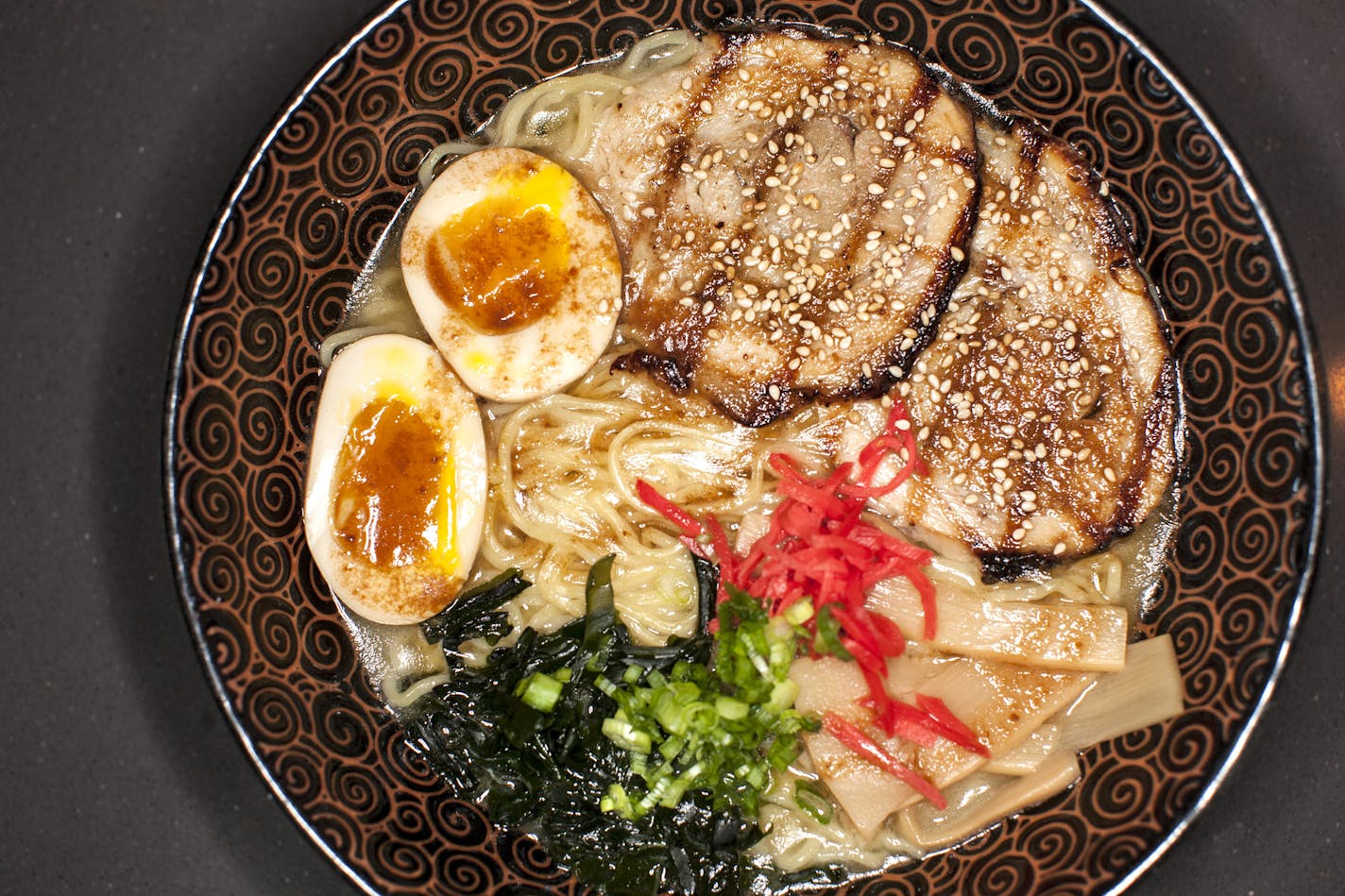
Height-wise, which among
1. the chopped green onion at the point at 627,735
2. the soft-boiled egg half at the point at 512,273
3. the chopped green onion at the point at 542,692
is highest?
the soft-boiled egg half at the point at 512,273

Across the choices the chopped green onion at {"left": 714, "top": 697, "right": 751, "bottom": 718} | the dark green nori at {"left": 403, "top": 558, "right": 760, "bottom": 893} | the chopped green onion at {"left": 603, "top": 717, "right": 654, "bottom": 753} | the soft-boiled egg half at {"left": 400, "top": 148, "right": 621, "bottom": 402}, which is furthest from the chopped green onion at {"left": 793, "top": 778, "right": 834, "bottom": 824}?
the soft-boiled egg half at {"left": 400, "top": 148, "right": 621, "bottom": 402}

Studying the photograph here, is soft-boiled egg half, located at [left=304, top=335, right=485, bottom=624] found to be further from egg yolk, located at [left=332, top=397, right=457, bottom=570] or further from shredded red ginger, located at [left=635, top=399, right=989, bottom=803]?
shredded red ginger, located at [left=635, top=399, right=989, bottom=803]

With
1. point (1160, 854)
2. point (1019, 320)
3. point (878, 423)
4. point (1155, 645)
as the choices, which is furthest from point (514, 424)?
point (1160, 854)

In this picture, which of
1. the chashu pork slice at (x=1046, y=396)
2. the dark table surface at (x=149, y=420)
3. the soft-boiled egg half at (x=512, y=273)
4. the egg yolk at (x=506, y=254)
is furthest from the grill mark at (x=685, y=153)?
the dark table surface at (x=149, y=420)

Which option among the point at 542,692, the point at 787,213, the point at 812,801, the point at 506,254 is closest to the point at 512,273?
the point at 506,254

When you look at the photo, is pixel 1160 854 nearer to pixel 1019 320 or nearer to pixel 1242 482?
pixel 1242 482

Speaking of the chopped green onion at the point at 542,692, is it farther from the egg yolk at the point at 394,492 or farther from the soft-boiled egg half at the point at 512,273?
the soft-boiled egg half at the point at 512,273
